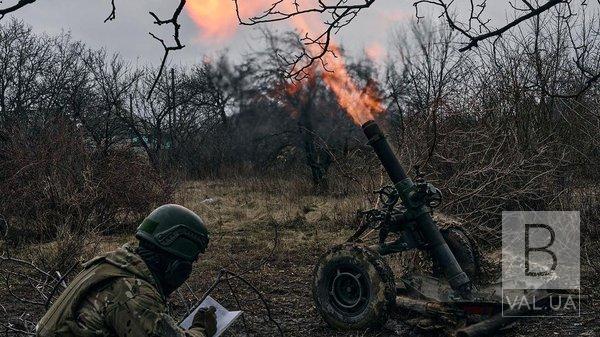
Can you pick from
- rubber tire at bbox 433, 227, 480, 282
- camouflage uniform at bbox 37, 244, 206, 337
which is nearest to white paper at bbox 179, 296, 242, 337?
camouflage uniform at bbox 37, 244, 206, 337

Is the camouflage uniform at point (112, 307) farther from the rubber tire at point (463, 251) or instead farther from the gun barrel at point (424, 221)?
the rubber tire at point (463, 251)

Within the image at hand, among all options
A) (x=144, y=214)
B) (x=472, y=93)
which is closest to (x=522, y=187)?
(x=472, y=93)

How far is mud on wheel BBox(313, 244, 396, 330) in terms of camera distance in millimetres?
6227

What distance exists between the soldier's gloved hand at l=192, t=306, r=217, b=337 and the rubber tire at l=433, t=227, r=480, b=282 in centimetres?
419

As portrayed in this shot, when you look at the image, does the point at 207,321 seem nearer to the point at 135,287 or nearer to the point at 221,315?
the point at 221,315

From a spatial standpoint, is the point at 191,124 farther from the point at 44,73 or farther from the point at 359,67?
the point at 359,67

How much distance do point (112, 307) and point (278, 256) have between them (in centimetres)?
810

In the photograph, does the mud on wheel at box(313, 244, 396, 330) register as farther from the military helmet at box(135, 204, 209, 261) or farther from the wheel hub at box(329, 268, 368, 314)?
the military helmet at box(135, 204, 209, 261)

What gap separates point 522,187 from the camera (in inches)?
434

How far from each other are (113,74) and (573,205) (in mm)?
22346

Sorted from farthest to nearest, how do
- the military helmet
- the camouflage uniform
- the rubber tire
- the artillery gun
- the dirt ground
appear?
1. the rubber tire
2. the dirt ground
3. the artillery gun
4. the military helmet
5. the camouflage uniform

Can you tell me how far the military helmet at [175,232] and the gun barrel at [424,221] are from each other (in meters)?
3.25

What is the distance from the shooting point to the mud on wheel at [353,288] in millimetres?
6227

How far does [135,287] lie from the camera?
10.2 feet
